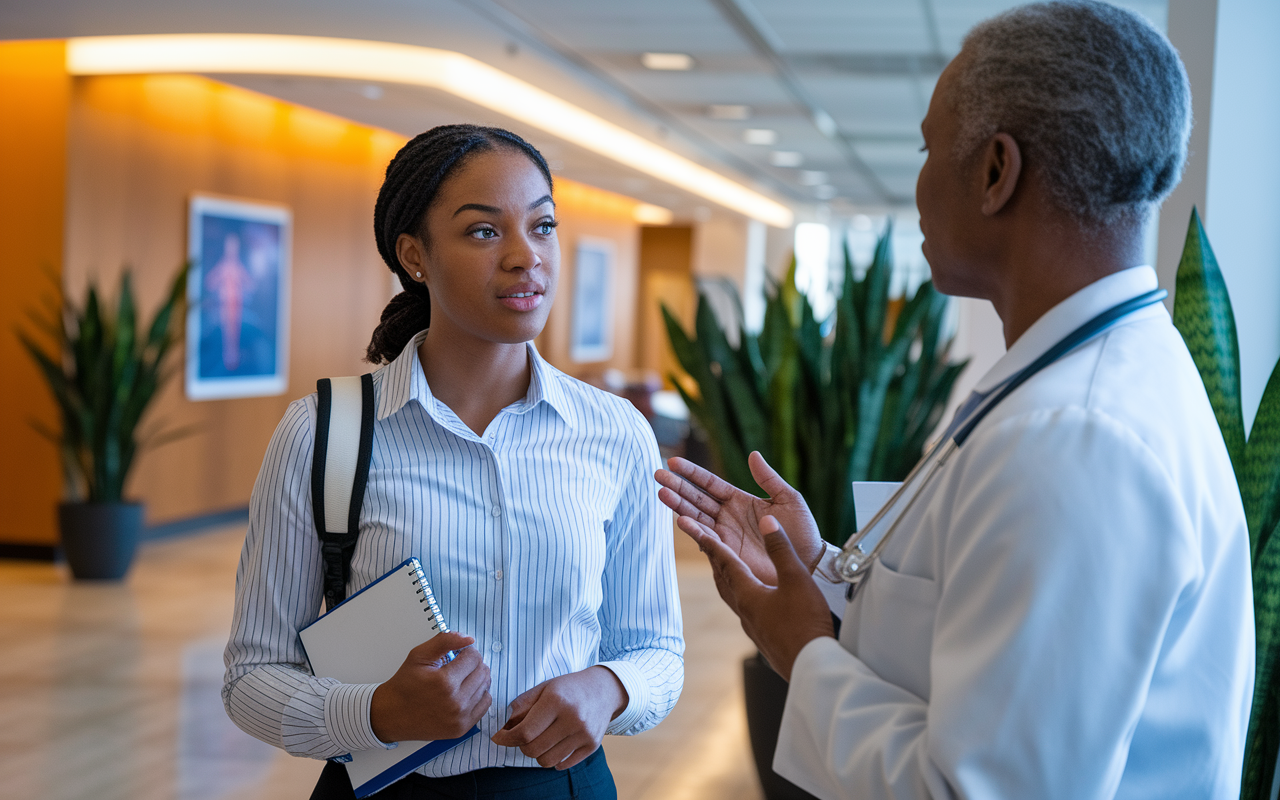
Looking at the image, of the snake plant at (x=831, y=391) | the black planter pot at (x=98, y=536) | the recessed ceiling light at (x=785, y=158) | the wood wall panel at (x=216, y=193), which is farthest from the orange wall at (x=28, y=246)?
the recessed ceiling light at (x=785, y=158)

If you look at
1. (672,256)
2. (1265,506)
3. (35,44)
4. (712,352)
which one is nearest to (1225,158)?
(1265,506)

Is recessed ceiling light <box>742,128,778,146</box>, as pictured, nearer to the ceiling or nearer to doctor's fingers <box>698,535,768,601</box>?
the ceiling

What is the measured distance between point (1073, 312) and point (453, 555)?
759 mm

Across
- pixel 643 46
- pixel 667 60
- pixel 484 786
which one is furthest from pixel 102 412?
pixel 484 786

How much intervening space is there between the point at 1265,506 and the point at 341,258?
847 centimetres

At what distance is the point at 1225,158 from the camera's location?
2357 mm

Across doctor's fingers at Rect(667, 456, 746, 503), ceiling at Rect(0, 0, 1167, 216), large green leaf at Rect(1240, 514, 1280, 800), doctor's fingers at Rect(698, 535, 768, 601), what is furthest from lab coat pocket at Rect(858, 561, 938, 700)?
ceiling at Rect(0, 0, 1167, 216)

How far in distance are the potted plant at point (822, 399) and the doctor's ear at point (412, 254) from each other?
1.72m

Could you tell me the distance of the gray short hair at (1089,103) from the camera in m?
0.81

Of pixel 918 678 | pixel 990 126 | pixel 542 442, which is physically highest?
pixel 990 126

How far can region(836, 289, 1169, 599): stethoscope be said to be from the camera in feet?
2.72

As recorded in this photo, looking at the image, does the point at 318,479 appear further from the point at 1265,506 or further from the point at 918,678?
the point at 1265,506

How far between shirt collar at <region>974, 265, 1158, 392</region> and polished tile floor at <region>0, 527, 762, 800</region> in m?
2.91

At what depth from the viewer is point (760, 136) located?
11.1 m
